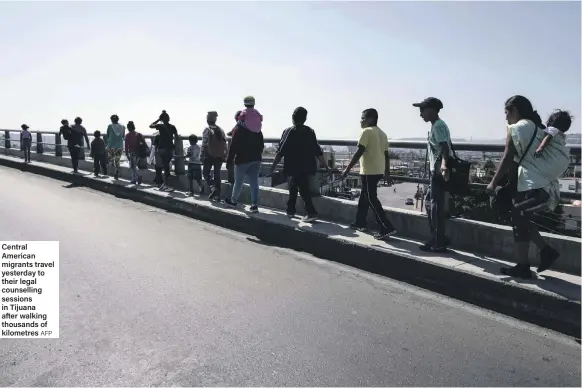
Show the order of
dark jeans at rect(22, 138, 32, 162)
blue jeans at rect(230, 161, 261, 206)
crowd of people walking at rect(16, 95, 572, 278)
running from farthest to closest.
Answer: dark jeans at rect(22, 138, 32, 162) → blue jeans at rect(230, 161, 261, 206) → crowd of people walking at rect(16, 95, 572, 278)

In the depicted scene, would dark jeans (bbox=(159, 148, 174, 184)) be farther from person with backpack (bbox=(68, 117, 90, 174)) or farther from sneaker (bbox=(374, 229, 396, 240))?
sneaker (bbox=(374, 229, 396, 240))

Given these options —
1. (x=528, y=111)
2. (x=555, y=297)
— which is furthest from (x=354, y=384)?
(x=528, y=111)

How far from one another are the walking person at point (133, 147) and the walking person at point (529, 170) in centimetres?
937

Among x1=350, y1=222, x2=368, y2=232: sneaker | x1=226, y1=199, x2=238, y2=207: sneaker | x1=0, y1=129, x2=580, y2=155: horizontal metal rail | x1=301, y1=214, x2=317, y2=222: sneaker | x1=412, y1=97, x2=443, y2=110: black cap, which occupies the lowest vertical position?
x1=350, y1=222, x2=368, y2=232: sneaker

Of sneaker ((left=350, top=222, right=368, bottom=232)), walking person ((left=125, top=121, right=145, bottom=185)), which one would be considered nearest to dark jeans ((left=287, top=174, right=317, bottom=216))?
sneaker ((left=350, top=222, right=368, bottom=232))

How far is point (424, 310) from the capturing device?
14.1 feet

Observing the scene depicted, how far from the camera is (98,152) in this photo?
13648 millimetres

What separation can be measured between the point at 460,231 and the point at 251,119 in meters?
4.02

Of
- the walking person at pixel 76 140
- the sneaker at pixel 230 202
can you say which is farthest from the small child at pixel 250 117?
the walking person at pixel 76 140

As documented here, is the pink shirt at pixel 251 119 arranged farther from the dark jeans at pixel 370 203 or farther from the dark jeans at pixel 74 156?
the dark jeans at pixel 74 156

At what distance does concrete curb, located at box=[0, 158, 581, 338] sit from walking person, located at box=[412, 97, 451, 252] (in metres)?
0.49

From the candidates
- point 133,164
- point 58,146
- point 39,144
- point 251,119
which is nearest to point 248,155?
point 251,119

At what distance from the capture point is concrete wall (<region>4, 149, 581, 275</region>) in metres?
4.62

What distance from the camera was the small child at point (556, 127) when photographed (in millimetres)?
4141
